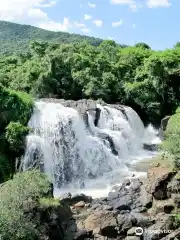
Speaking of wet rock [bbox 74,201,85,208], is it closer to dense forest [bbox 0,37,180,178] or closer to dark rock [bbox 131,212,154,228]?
dark rock [bbox 131,212,154,228]

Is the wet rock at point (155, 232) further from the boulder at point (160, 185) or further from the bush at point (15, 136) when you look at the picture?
the bush at point (15, 136)

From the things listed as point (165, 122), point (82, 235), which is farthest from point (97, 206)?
point (165, 122)

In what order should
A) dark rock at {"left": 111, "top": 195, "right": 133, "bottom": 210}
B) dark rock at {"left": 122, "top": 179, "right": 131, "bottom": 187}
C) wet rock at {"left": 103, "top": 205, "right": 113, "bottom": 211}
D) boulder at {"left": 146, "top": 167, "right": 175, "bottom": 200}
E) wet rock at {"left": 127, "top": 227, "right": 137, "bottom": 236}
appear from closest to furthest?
wet rock at {"left": 127, "top": 227, "right": 137, "bottom": 236}, wet rock at {"left": 103, "top": 205, "right": 113, "bottom": 211}, dark rock at {"left": 111, "top": 195, "right": 133, "bottom": 210}, boulder at {"left": 146, "top": 167, "right": 175, "bottom": 200}, dark rock at {"left": 122, "top": 179, "right": 131, "bottom": 187}

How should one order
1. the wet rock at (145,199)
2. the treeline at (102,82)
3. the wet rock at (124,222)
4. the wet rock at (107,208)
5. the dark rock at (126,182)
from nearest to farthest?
the wet rock at (124,222), the wet rock at (107,208), the wet rock at (145,199), the dark rock at (126,182), the treeline at (102,82)

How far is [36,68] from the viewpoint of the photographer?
4194cm

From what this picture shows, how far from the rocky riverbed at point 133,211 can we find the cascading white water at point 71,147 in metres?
3.87

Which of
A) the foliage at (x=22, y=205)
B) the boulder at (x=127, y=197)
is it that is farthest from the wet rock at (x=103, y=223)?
the foliage at (x=22, y=205)

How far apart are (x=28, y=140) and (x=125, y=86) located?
17827 millimetres

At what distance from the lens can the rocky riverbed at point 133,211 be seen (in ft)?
59.4

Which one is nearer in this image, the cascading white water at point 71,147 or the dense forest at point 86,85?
the cascading white water at point 71,147

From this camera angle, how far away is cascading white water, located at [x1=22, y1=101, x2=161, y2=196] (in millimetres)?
26492

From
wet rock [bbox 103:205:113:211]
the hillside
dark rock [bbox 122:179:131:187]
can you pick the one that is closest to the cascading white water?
dark rock [bbox 122:179:131:187]

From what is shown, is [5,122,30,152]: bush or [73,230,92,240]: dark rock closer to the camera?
[73,230,92,240]: dark rock

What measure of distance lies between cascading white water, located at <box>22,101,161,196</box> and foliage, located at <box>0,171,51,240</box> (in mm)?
7481
